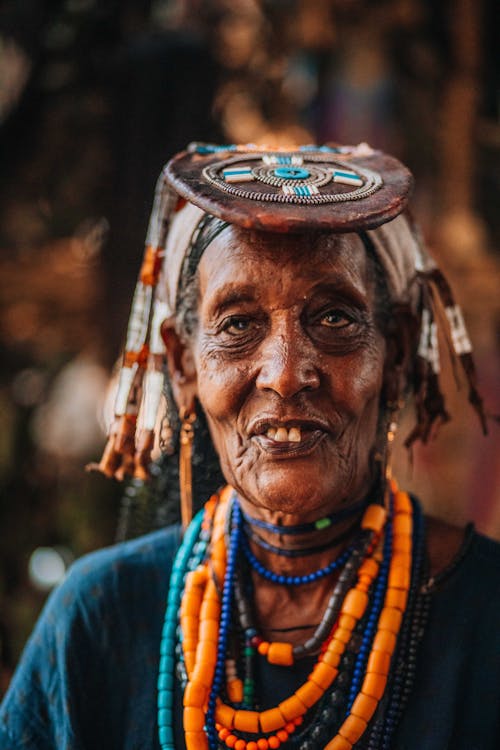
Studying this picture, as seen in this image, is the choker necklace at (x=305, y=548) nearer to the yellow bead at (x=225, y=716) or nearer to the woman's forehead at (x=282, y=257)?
the yellow bead at (x=225, y=716)

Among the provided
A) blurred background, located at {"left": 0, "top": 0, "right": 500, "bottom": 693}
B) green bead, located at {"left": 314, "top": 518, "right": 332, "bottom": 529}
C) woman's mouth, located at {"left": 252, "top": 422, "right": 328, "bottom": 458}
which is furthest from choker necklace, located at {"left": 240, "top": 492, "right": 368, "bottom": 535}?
blurred background, located at {"left": 0, "top": 0, "right": 500, "bottom": 693}

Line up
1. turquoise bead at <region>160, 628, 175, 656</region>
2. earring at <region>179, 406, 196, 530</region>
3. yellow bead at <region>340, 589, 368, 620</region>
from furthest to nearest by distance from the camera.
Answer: earring at <region>179, 406, 196, 530</region> < turquoise bead at <region>160, 628, 175, 656</region> < yellow bead at <region>340, 589, 368, 620</region>

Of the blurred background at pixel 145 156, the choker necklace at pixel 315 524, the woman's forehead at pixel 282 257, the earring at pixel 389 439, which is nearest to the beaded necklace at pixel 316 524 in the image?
the choker necklace at pixel 315 524

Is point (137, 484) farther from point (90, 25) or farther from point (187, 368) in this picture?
point (90, 25)

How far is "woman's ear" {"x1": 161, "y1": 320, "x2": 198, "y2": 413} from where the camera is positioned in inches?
88.0

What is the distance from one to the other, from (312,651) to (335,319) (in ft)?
2.63

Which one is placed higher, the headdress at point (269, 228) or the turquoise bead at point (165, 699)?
the headdress at point (269, 228)

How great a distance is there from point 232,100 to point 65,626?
9.95ft

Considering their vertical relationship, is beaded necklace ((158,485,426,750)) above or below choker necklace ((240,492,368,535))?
below

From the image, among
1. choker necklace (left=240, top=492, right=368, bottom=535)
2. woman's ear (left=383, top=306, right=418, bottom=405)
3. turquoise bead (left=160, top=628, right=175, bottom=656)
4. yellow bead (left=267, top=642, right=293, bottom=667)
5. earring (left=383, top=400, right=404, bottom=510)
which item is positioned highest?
woman's ear (left=383, top=306, right=418, bottom=405)

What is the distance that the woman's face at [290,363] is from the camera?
1.89 m

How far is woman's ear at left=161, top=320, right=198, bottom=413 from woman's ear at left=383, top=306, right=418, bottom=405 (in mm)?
504

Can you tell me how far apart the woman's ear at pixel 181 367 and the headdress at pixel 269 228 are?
0.05 m

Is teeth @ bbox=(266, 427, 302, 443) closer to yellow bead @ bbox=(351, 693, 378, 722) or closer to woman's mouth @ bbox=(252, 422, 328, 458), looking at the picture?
woman's mouth @ bbox=(252, 422, 328, 458)
